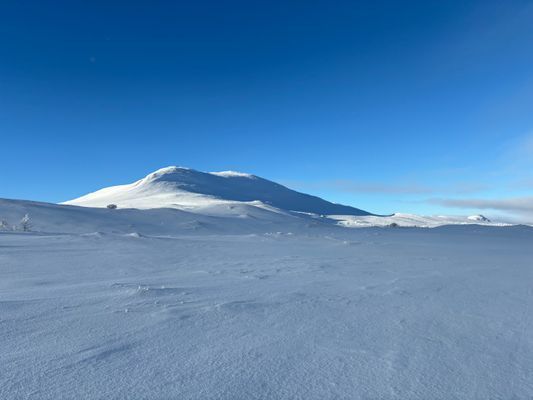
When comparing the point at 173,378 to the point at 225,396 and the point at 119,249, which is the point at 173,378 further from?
the point at 119,249

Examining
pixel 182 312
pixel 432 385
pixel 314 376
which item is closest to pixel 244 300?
pixel 182 312

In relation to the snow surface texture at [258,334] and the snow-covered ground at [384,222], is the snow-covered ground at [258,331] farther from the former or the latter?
the snow-covered ground at [384,222]

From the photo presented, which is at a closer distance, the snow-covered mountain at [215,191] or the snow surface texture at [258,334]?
the snow surface texture at [258,334]

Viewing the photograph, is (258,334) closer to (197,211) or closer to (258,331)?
(258,331)

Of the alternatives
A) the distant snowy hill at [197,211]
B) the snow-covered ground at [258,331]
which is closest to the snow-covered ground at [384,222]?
the distant snowy hill at [197,211]

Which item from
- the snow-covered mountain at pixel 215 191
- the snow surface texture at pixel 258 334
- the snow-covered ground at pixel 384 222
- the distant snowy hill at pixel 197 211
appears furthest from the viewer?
the snow-covered mountain at pixel 215 191

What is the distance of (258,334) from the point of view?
324 centimetres

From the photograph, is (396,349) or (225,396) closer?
(225,396)

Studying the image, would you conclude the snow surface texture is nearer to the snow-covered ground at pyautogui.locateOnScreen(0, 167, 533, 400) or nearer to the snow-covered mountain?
the snow-covered ground at pyautogui.locateOnScreen(0, 167, 533, 400)

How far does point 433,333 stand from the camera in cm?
340

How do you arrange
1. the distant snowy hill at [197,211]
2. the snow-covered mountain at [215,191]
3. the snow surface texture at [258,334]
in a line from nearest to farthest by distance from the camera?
1. the snow surface texture at [258,334]
2. the distant snowy hill at [197,211]
3. the snow-covered mountain at [215,191]

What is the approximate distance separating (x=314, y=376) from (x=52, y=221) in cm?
2484

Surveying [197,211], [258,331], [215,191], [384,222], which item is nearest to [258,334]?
[258,331]

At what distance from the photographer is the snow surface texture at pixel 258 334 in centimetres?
233
